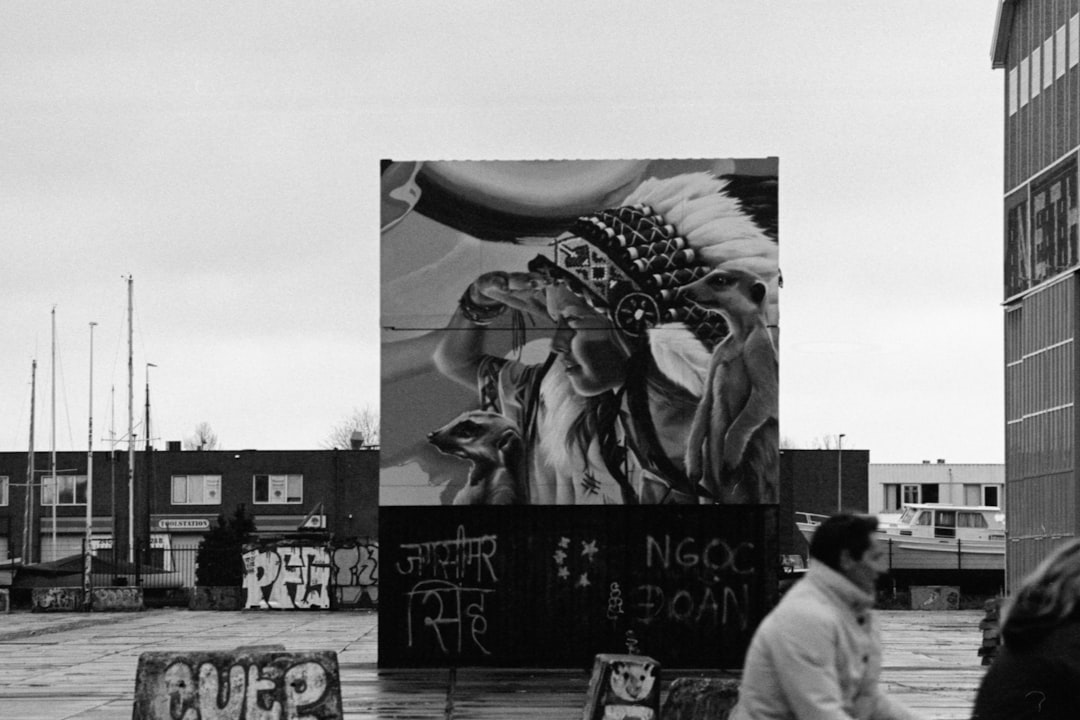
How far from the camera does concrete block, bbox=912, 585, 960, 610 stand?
5569 centimetres

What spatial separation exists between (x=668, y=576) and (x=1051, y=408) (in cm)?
3582

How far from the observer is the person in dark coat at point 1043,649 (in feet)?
19.0

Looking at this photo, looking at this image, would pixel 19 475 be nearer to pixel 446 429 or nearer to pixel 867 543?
pixel 446 429

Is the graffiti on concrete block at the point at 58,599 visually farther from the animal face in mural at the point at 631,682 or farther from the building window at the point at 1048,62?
the animal face in mural at the point at 631,682

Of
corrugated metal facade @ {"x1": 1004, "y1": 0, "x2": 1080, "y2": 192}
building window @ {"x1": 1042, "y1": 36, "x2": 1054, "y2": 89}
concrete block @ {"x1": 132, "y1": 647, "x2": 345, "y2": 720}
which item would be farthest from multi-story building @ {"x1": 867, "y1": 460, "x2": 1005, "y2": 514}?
concrete block @ {"x1": 132, "y1": 647, "x2": 345, "y2": 720}

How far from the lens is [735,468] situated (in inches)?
1014

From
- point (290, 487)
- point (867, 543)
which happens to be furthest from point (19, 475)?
point (867, 543)

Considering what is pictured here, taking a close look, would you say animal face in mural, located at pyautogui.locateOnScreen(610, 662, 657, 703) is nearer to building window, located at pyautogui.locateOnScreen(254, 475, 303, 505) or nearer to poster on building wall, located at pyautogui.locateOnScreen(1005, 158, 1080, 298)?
poster on building wall, located at pyautogui.locateOnScreen(1005, 158, 1080, 298)

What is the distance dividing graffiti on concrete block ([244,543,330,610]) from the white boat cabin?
2728 cm

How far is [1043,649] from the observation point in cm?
587

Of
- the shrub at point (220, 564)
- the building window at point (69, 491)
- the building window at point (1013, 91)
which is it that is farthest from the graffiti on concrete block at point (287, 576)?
the building window at point (69, 491)

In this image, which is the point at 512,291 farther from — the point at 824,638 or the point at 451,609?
the point at 824,638

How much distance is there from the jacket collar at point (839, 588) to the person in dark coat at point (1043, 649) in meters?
0.60

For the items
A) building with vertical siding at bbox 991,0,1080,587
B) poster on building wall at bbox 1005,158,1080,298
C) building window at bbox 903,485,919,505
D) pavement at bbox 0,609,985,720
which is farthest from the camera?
building window at bbox 903,485,919,505
